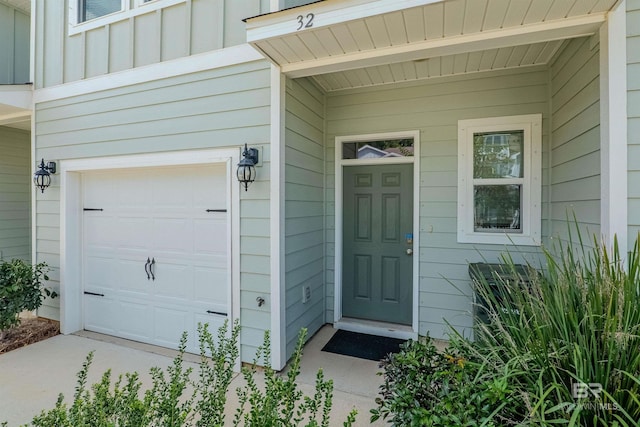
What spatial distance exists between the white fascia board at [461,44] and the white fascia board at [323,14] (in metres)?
0.44

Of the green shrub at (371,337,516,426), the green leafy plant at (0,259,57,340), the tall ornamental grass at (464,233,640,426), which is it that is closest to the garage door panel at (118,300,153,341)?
the green leafy plant at (0,259,57,340)

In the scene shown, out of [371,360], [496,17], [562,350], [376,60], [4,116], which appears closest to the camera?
[562,350]

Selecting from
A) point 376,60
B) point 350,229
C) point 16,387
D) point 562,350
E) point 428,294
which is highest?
point 376,60

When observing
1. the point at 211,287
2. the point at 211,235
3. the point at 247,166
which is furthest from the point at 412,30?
the point at 211,287

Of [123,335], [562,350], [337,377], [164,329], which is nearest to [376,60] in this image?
[562,350]

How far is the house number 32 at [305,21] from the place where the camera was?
87.0 inches

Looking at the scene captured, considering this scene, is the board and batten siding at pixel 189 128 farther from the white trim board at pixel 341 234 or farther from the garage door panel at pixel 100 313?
the white trim board at pixel 341 234

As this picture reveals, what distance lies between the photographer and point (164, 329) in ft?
11.3

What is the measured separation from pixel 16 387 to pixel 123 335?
3.52 ft

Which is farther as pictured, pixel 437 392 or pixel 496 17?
pixel 496 17

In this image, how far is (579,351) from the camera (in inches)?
48.4

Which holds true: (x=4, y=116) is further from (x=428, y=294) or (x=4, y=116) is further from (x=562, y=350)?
(x=562, y=350)

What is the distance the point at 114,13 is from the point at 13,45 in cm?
277

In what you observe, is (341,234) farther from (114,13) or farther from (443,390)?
(114,13)
